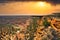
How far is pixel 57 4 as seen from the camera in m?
1.91

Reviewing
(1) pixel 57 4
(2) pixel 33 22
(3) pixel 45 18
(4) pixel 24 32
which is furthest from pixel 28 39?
(1) pixel 57 4

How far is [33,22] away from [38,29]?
0.12m

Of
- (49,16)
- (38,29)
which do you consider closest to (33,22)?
(38,29)

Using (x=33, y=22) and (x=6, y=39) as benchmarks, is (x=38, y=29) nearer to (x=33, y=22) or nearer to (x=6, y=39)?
(x=33, y=22)

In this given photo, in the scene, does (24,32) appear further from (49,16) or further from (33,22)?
(49,16)

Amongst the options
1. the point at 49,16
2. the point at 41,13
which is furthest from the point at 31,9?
the point at 49,16

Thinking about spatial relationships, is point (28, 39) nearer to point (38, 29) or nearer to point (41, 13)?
point (38, 29)

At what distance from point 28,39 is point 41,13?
398 millimetres

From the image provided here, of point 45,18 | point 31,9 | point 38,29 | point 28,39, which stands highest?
point 31,9

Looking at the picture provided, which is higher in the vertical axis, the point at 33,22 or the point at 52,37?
the point at 33,22

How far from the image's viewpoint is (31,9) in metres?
1.91

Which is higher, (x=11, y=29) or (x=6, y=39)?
(x=11, y=29)

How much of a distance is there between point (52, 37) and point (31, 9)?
0.48m

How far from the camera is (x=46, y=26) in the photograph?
1.87 meters
